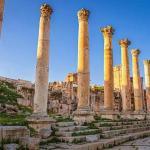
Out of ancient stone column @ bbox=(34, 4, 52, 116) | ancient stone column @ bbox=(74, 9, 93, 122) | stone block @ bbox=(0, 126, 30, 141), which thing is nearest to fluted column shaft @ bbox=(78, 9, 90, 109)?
ancient stone column @ bbox=(74, 9, 93, 122)

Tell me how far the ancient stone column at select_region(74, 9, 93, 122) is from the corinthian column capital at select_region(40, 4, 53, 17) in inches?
136

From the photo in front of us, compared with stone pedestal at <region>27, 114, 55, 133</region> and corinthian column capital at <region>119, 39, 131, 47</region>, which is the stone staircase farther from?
corinthian column capital at <region>119, 39, 131, 47</region>

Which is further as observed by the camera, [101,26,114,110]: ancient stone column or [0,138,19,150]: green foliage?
[101,26,114,110]: ancient stone column

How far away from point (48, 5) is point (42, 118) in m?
6.67

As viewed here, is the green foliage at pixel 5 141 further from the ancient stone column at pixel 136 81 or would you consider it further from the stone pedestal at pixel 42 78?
the ancient stone column at pixel 136 81

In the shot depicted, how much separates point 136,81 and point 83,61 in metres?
10.5

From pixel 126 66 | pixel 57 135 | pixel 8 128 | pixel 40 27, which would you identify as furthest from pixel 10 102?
pixel 8 128

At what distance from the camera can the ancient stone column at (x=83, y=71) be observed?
15219 millimetres

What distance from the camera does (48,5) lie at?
14.3 m

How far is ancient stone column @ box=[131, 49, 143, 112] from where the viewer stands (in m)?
24.6

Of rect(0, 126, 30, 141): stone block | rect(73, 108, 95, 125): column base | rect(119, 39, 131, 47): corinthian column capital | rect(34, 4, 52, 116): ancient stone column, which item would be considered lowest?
rect(0, 126, 30, 141): stone block

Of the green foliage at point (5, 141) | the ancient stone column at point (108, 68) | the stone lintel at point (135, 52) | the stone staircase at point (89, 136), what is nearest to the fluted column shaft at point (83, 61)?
the stone staircase at point (89, 136)

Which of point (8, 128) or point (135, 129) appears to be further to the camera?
point (135, 129)

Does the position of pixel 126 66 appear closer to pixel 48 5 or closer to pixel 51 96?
pixel 48 5
